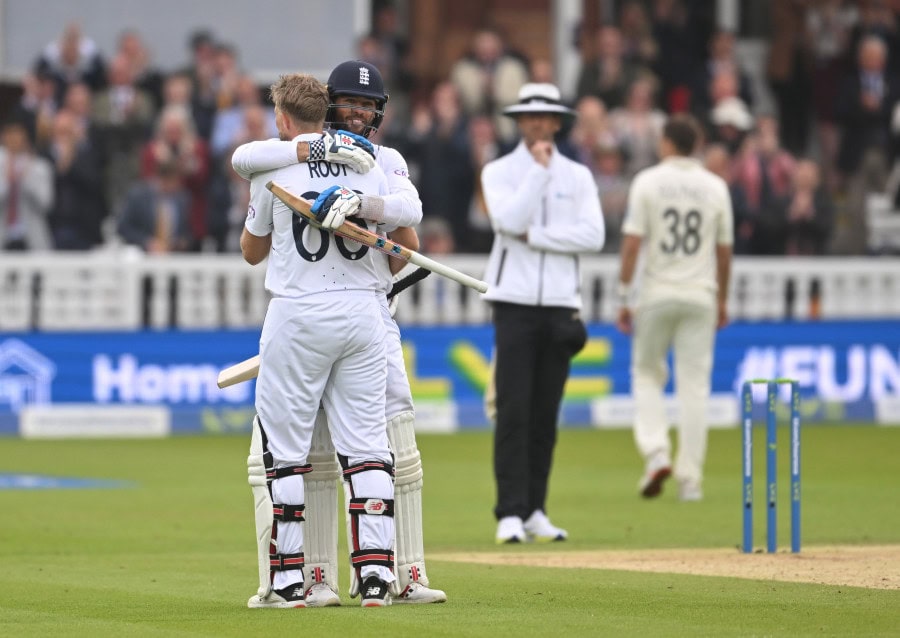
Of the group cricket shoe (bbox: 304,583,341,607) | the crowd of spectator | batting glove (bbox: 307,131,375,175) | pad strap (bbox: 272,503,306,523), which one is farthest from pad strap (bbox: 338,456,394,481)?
the crowd of spectator

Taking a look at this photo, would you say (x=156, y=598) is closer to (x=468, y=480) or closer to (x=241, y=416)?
(x=468, y=480)

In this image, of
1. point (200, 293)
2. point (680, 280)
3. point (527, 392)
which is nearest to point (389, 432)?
point (527, 392)

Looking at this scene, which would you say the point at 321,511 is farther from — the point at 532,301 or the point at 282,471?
the point at 532,301

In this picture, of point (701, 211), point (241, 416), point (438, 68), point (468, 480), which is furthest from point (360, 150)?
point (438, 68)

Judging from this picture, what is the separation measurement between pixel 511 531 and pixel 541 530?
0.74ft

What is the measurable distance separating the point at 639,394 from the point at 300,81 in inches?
251

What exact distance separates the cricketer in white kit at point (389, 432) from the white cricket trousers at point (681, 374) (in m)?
5.53

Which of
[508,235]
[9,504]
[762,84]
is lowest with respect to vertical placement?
[9,504]

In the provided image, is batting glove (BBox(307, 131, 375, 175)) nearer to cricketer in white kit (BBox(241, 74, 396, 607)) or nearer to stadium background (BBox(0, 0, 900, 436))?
cricketer in white kit (BBox(241, 74, 396, 607))

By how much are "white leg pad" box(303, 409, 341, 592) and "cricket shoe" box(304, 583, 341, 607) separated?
0.07 metres

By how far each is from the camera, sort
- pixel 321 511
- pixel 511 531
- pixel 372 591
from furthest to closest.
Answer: pixel 511 531 < pixel 321 511 < pixel 372 591

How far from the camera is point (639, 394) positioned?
554 inches

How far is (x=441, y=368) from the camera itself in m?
19.6

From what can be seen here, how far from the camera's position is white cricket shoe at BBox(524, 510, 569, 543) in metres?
11.6
